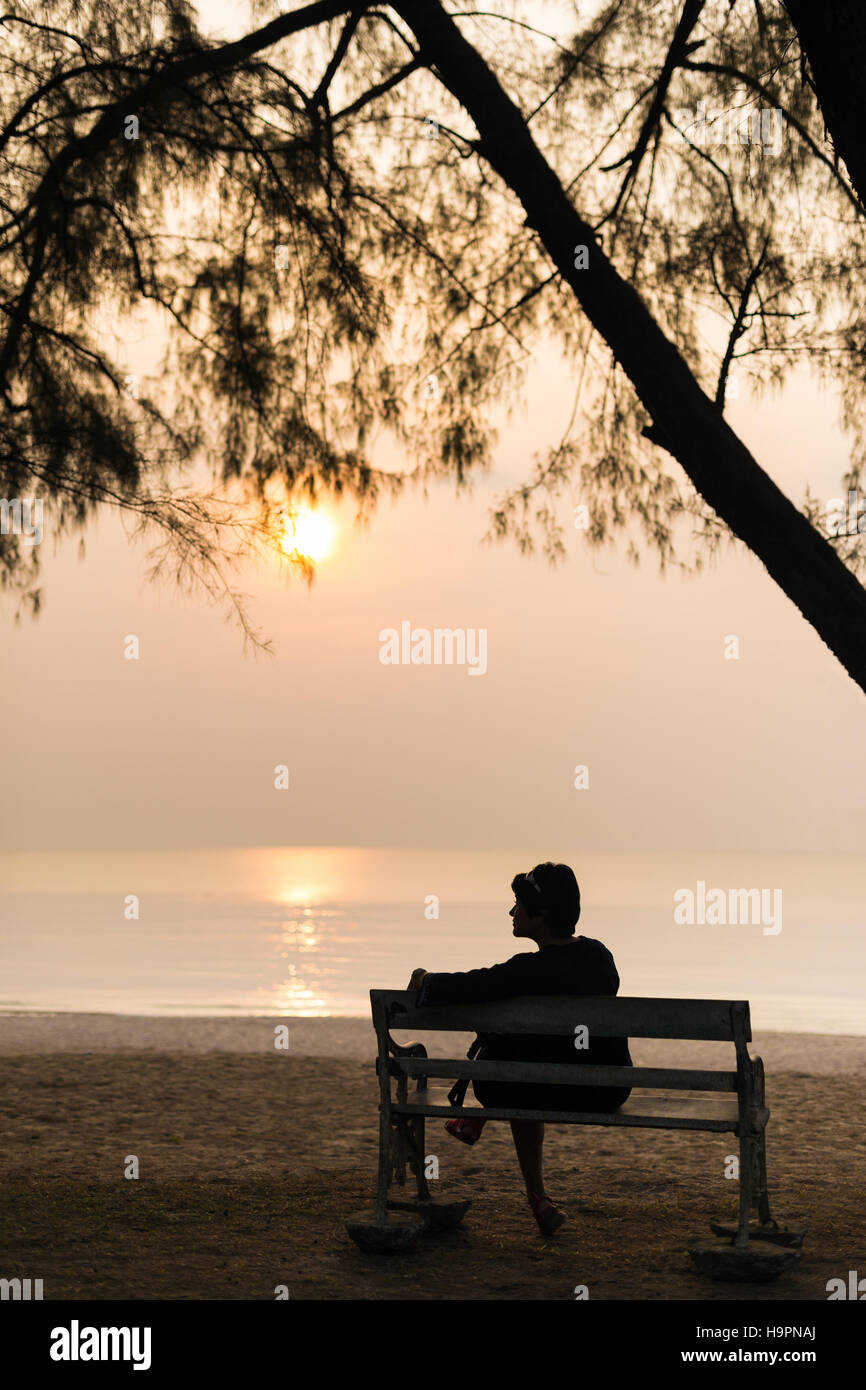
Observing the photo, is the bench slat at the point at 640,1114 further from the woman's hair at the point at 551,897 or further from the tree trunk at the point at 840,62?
the tree trunk at the point at 840,62

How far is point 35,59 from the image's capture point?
539 cm

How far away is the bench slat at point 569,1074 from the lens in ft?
12.4

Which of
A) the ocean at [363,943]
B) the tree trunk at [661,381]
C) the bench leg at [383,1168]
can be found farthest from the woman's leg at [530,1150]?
the ocean at [363,943]

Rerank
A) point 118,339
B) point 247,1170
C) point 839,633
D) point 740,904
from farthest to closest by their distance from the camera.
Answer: point 740,904 → point 118,339 → point 247,1170 → point 839,633

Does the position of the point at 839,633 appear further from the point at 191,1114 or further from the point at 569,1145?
the point at 191,1114

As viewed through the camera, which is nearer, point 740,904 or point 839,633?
point 839,633

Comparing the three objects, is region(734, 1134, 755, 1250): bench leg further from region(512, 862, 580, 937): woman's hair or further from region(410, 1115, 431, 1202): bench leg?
region(410, 1115, 431, 1202): bench leg

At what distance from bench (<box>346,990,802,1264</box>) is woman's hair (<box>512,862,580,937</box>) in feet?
0.95

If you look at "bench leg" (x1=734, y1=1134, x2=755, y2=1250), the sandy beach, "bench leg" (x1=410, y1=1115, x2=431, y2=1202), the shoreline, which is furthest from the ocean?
"bench leg" (x1=734, y1=1134, x2=755, y2=1250)

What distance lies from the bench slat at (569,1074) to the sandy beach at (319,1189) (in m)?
0.51

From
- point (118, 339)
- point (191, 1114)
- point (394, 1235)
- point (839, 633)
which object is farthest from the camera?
point (191, 1114)

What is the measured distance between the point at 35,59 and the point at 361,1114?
4.68m

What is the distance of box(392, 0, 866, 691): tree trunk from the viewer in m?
4.52

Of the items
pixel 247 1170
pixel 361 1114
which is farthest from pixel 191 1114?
pixel 247 1170
